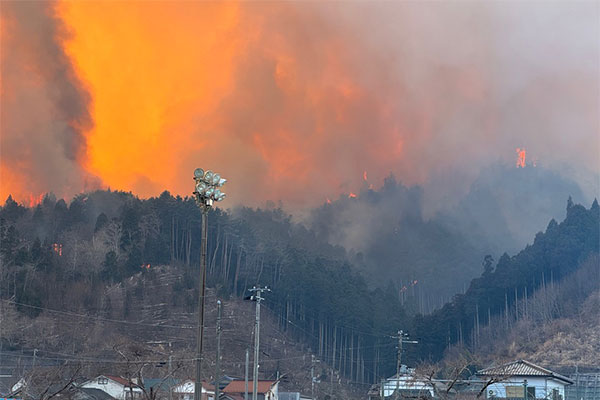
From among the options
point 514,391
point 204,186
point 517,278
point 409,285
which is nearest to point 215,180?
point 204,186

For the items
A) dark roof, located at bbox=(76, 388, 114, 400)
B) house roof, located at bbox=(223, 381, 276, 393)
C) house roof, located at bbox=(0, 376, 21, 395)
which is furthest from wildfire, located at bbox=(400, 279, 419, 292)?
house roof, located at bbox=(0, 376, 21, 395)

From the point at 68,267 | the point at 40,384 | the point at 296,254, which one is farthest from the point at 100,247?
the point at 40,384

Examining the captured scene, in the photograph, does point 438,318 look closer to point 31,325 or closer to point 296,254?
point 296,254

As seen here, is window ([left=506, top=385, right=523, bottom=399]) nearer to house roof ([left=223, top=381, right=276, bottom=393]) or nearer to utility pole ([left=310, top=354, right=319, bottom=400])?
utility pole ([left=310, top=354, right=319, bottom=400])

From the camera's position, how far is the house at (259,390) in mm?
77750

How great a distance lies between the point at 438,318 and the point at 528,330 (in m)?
18.3

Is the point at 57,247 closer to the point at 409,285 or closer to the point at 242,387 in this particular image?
the point at 242,387

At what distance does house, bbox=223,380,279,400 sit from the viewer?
77.8m

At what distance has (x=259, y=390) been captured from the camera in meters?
78.2

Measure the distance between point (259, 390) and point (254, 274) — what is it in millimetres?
63746

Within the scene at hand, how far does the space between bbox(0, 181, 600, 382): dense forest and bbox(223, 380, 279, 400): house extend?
41.5 m

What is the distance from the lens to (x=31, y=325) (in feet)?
357

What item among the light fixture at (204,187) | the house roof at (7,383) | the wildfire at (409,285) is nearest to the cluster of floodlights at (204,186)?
the light fixture at (204,187)

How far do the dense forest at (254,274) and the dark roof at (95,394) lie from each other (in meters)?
42.0
